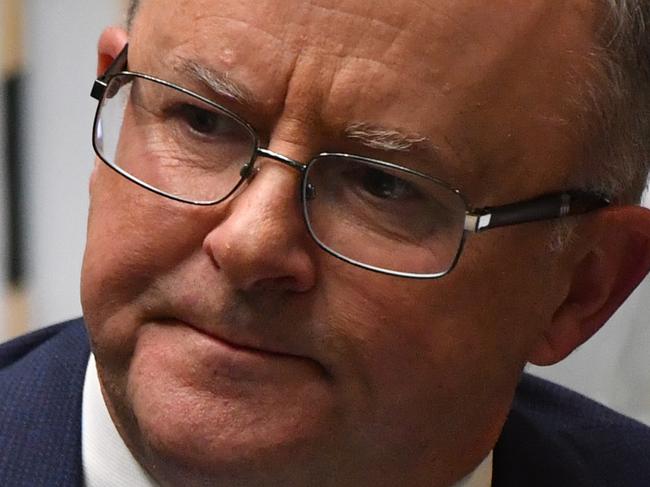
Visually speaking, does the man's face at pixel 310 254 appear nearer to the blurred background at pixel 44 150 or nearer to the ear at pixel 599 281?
the ear at pixel 599 281

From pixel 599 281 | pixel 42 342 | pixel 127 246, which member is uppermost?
pixel 127 246

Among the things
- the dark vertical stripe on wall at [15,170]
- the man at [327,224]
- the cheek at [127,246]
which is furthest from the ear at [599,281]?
the dark vertical stripe on wall at [15,170]

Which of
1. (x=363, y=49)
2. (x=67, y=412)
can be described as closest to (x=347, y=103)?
(x=363, y=49)

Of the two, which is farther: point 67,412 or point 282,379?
point 67,412

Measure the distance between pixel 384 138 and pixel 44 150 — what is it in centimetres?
142

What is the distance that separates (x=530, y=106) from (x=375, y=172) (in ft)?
0.60

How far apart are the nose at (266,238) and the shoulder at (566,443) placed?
60cm

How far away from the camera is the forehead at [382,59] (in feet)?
3.43

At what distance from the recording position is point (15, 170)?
2.30 meters

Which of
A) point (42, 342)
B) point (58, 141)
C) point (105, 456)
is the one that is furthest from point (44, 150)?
point (105, 456)

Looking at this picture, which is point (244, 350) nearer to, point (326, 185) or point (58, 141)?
point (326, 185)

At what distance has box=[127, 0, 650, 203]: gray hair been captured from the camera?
1.18 m

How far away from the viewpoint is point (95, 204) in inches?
46.6

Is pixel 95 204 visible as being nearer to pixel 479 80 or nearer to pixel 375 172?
pixel 375 172
